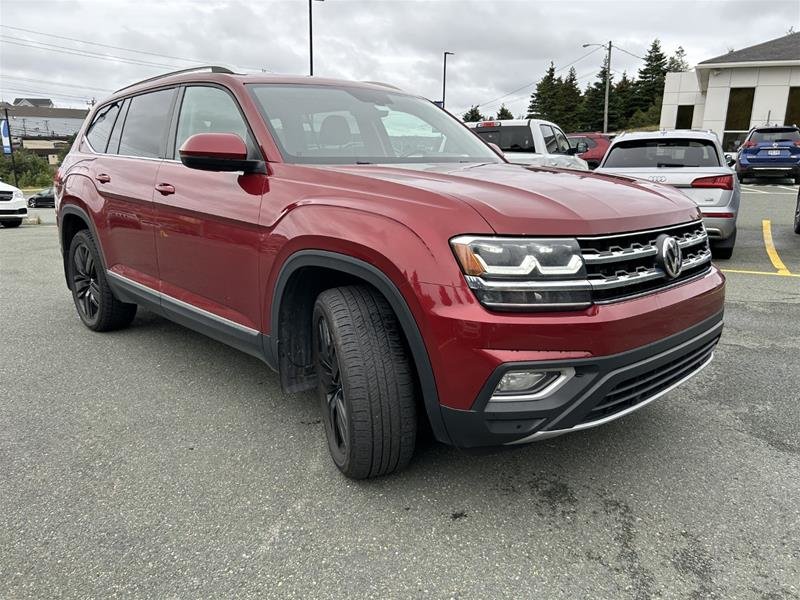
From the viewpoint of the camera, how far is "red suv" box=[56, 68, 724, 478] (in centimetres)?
197

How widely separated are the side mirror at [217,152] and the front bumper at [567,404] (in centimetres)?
143

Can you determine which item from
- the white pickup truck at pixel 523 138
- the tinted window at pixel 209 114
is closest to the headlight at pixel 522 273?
the tinted window at pixel 209 114

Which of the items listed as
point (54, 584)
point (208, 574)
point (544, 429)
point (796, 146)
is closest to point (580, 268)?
point (544, 429)

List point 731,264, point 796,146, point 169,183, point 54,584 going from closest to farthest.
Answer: point 54,584
point 169,183
point 731,264
point 796,146

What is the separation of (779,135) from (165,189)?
19.5m

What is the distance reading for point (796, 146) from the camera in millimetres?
17625

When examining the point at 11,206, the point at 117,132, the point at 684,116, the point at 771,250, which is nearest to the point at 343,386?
the point at 117,132

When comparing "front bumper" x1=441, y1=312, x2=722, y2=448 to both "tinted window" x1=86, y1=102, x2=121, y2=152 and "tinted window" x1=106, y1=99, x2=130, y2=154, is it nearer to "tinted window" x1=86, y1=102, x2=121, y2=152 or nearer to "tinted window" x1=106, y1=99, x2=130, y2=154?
"tinted window" x1=106, y1=99, x2=130, y2=154

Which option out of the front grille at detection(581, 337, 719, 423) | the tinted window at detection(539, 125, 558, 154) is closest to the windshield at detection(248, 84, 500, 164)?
the front grille at detection(581, 337, 719, 423)

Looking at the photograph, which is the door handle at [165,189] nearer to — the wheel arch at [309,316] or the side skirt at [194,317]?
the side skirt at [194,317]

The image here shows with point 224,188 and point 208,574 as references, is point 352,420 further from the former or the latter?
point 224,188

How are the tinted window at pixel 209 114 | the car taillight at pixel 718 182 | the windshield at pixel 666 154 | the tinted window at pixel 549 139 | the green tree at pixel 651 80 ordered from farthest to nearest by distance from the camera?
the green tree at pixel 651 80, the tinted window at pixel 549 139, the windshield at pixel 666 154, the car taillight at pixel 718 182, the tinted window at pixel 209 114

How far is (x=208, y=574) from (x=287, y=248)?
124 centimetres

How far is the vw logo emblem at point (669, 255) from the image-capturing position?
224cm
